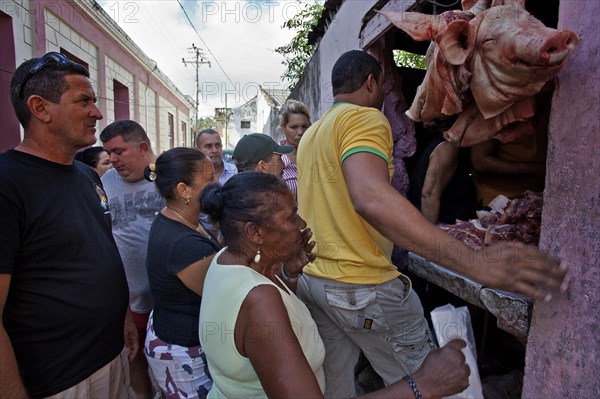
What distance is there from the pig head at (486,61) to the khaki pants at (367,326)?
32.2 inches

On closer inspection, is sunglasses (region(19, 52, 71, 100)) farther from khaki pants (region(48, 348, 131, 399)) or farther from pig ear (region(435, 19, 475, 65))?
pig ear (region(435, 19, 475, 65))

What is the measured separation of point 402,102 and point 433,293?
1.53 m

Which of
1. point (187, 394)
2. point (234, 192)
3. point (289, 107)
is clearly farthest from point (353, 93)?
point (289, 107)

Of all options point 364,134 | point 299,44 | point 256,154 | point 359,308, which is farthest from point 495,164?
point 299,44

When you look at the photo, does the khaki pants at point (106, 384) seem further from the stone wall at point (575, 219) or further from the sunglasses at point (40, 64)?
the stone wall at point (575, 219)

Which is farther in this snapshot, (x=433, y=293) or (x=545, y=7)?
(x=433, y=293)

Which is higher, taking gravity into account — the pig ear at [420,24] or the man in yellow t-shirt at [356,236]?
the pig ear at [420,24]

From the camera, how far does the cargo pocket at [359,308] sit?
1.86 metres

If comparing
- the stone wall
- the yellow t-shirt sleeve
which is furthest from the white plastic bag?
the yellow t-shirt sleeve

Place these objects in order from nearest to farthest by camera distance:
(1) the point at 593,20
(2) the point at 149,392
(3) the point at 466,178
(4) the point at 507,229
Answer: (1) the point at 593,20, (4) the point at 507,229, (3) the point at 466,178, (2) the point at 149,392

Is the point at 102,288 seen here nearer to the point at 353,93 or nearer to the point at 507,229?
the point at 353,93

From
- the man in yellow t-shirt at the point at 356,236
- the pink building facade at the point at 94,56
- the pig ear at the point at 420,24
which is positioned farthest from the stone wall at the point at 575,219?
the pink building facade at the point at 94,56

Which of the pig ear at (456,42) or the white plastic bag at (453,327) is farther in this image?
the pig ear at (456,42)

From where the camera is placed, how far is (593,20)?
1301mm
